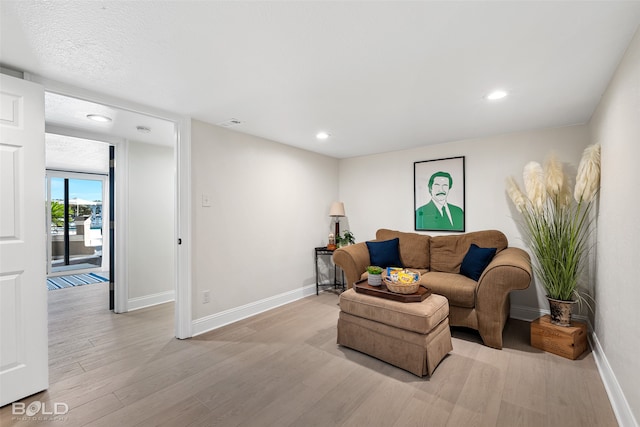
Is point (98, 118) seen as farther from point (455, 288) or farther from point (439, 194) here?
point (439, 194)

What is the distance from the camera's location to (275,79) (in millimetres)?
2090

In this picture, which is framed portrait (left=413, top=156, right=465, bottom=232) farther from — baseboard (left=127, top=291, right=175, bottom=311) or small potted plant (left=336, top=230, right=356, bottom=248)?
baseboard (left=127, top=291, right=175, bottom=311)

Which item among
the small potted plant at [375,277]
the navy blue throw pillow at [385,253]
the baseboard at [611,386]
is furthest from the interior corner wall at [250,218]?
the baseboard at [611,386]

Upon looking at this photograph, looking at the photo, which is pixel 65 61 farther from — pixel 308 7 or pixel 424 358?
pixel 424 358

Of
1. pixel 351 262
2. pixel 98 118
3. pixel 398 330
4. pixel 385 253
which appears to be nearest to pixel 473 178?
pixel 385 253

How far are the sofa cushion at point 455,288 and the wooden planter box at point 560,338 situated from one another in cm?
55

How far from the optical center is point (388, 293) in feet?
8.08

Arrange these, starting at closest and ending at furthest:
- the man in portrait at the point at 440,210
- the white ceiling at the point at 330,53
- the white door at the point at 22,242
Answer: the white ceiling at the point at 330,53 < the white door at the point at 22,242 < the man in portrait at the point at 440,210

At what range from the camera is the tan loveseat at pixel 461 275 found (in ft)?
8.50

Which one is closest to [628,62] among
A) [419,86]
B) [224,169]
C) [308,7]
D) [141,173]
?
[419,86]

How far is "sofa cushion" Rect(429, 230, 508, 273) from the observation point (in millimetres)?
3391

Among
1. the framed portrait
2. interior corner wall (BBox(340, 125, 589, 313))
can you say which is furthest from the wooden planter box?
the framed portrait

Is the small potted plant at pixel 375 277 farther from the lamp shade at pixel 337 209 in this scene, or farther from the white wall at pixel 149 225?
the white wall at pixel 149 225

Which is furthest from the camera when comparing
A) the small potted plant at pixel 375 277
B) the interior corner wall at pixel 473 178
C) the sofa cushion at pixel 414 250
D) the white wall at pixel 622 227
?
the sofa cushion at pixel 414 250
